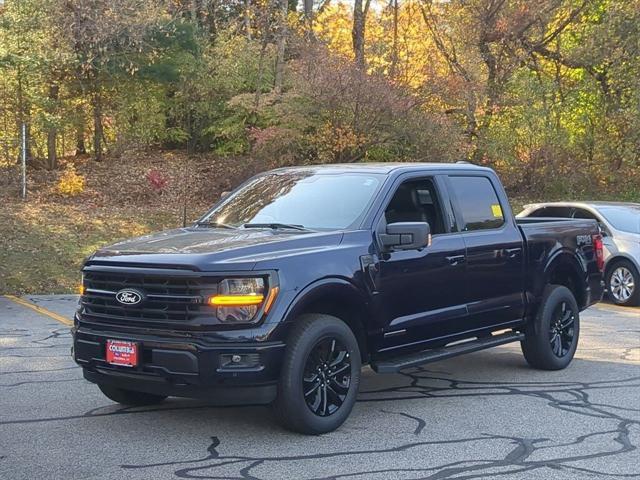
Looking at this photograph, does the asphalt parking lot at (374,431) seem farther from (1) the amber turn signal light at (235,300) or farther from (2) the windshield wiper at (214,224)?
(2) the windshield wiper at (214,224)

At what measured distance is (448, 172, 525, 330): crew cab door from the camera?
7039mm

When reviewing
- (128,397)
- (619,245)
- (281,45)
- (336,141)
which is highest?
(281,45)

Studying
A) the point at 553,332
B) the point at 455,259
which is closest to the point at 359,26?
the point at 553,332

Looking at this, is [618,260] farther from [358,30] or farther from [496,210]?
[358,30]

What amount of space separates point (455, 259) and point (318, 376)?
179cm

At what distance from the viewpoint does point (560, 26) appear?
25391 mm

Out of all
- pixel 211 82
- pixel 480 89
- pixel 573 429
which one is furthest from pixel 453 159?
pixel 573 429

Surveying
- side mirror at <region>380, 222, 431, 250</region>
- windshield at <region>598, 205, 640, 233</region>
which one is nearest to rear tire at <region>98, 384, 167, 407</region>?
side mirror at <region>380, 222, 431, 250</region>

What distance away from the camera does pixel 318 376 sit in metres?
5.68

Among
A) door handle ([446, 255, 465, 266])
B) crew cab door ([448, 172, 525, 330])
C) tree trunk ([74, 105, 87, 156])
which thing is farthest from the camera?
tree trunk ([74, 105, 87, 156])

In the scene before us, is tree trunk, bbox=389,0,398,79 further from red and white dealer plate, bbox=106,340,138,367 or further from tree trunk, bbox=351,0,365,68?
red and white dealer plate, bbox=106,340,138,367

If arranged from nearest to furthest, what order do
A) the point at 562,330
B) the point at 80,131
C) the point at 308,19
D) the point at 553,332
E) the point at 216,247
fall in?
the point at 216,247 < the point at 553,332 < the point at 562,330 < the point at 80,131 < the point at 308,19

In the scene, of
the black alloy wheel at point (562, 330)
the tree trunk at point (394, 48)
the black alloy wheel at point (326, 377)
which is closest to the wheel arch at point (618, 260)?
the black alloy wheel at point (562, 330)

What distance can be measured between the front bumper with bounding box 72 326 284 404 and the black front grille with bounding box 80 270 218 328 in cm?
13
